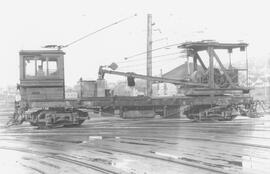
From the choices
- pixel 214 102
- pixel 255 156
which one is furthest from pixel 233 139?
pixel 214 102

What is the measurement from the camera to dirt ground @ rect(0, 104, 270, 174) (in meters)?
7.46

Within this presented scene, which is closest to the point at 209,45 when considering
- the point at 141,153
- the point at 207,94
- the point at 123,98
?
the point at 207,94

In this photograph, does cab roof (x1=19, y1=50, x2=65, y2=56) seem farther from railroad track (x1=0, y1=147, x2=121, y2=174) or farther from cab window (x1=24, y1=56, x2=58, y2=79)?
railroad track (x1=0, y1=147, x2=121, y2=174)

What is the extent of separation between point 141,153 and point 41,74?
373 inches

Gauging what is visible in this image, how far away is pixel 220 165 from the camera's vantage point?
25.0 feet

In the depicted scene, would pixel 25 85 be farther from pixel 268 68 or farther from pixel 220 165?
pixel 268 68

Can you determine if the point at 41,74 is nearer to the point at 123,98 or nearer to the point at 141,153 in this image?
the point at 123,98

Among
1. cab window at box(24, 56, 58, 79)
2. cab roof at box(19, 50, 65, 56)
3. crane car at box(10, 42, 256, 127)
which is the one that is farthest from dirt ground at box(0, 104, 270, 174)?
cab roof at box(19, 50, 65, 56)

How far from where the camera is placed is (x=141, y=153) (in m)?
9.15

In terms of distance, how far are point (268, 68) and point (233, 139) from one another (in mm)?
78911

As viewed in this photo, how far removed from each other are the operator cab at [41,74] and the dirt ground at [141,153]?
469cm

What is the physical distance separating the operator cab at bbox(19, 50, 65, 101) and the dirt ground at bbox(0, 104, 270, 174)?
15.4ft

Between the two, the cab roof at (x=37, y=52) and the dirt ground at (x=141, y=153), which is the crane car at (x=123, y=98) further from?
the dirt ground at (x=141, y=153)

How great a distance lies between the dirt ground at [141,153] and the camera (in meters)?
7.46
